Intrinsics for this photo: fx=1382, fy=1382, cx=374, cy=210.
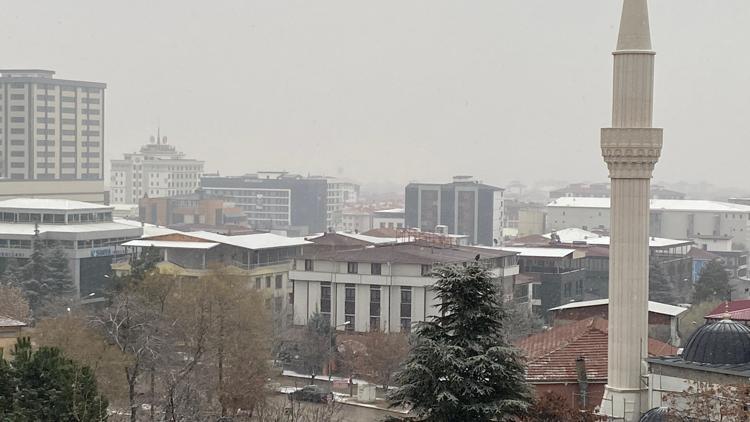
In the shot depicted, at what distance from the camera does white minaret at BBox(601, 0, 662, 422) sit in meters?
21.6

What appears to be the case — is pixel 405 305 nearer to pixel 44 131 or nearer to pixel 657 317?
pixel 657 317

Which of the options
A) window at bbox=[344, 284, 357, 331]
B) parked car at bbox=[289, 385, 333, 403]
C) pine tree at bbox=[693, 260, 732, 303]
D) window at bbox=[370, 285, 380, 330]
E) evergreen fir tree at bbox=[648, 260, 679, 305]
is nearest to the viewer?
parked car at bbox=[289, 385, 333, 403]

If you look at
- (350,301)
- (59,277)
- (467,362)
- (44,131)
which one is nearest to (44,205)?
(59,277)

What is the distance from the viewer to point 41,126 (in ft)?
333

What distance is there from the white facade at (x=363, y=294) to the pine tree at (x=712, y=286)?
40.8 ft

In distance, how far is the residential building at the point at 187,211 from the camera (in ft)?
366

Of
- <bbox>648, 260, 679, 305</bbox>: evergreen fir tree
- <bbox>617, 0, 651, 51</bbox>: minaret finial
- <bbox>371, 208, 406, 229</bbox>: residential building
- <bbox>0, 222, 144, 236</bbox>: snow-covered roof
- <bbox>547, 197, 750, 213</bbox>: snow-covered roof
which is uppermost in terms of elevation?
<bbox>617, 0, 651, 51</bbox>: minaret finial

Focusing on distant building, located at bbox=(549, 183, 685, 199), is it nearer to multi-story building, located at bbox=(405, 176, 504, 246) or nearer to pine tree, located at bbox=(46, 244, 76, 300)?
multi-story building, located at bbox=(405, 176, 504, 246)

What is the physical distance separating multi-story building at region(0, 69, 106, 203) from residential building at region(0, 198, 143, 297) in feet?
120

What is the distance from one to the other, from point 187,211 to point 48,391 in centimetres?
9576

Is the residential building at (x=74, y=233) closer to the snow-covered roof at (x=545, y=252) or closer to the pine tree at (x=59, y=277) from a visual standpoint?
the pine tree at (x=59, y=277)

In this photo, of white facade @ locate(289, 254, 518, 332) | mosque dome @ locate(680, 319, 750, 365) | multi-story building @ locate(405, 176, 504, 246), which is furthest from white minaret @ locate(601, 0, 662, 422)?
multi-story building @ locate(405, 176, 504, 246)

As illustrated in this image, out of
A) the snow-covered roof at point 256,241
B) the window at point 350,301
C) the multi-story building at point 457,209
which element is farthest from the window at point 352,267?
the multi-story building at point 457,209

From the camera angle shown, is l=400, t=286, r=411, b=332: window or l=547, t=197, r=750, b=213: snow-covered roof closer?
l=400, t=286, r=411, b=332: window
